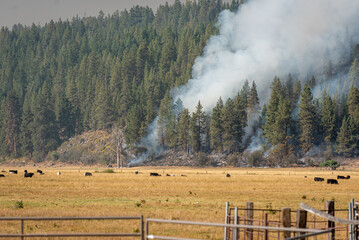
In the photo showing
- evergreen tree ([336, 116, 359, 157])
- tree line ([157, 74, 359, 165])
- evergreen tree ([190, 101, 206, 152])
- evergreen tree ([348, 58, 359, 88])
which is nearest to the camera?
evergreen tree ([336, 116, 359, 157])

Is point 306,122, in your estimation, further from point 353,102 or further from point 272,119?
point 353,102

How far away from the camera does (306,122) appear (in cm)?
16325

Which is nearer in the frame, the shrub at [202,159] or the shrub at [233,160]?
the shrub at [233,160]

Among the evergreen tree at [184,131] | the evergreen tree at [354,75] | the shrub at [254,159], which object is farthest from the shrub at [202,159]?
the evergreen tree at [354,75]

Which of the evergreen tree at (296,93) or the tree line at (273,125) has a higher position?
the evergreen tree at (296,93)

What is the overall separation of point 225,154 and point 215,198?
403 feet

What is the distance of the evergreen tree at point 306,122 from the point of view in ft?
533

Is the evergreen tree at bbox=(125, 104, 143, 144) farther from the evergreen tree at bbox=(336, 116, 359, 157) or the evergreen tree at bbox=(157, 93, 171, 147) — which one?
the evergreen tree at bbox=(336, 116, 359, 157)

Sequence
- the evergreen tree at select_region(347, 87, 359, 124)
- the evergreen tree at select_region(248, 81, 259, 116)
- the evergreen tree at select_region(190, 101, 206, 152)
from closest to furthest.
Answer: the evergreen tree at select_region(347, 87, 359, 124), the evergreen tree at select_region(190, 101, 206, 152), the evergreen tree at select_region(248, 81, 259, 116)

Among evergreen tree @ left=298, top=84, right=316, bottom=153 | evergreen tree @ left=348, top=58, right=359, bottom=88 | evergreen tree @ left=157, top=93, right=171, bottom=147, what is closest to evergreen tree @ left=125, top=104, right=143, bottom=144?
evergreen tree @ left=157, top=93, right=171, bottom=147

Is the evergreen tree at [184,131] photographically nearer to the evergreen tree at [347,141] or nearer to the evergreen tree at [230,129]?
the evergreen tree at [230,129]

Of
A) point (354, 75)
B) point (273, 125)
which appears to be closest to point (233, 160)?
point (273, 125)

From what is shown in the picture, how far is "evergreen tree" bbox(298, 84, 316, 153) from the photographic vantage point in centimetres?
16238

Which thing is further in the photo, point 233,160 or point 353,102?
point 353,102
